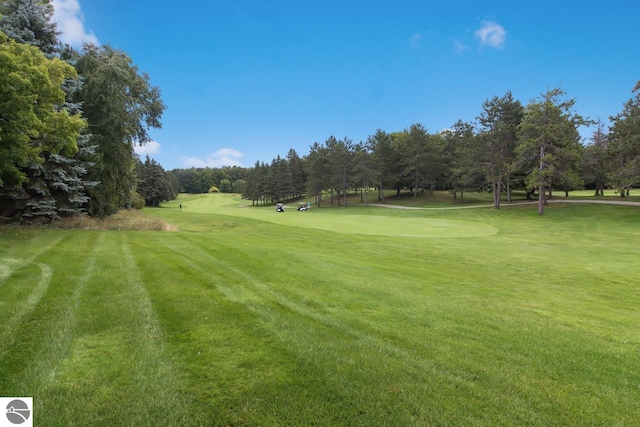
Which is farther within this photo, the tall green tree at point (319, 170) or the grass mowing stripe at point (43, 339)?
the tall green tree at point (319, 170)

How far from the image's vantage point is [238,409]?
9.27 ft

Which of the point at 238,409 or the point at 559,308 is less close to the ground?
the point at 238,409

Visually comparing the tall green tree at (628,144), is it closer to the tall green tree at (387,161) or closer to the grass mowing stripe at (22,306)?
the tall green tree at (387,161)

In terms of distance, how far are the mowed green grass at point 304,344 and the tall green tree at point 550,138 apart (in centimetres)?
2777

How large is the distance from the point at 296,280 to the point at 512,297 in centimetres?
491

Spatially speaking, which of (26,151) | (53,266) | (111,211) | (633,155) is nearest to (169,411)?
(53,266)

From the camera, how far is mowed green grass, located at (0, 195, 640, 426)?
9.50 ft

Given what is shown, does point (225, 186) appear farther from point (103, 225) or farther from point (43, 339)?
point (43, 339)

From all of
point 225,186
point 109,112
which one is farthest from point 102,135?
point 225,186

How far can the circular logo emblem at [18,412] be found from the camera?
2721 millimetres

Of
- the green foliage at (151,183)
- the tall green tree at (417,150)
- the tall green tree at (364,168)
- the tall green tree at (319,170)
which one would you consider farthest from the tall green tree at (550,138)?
the green foliage at (151,183)

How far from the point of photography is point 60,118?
12.7 metres

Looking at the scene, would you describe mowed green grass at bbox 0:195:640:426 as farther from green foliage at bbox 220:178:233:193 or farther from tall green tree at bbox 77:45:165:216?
green foliage at bbox 220:178:233:193

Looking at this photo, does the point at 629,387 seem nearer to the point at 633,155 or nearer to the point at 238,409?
the point at 238,409
